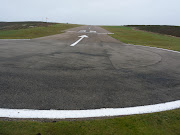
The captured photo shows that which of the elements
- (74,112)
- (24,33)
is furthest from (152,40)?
(74,112)

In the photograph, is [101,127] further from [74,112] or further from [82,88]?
[82,88]

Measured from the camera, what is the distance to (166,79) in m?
5.03

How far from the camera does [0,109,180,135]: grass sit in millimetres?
2304

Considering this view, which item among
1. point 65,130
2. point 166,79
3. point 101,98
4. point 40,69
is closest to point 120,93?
point 101,98

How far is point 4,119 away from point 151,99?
301 centimetres

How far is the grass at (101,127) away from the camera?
7.56ft

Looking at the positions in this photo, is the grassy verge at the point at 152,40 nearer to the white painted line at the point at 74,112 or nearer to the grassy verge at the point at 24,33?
the grassy verge at the point at 24,33

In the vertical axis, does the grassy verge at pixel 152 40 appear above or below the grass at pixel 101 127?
above

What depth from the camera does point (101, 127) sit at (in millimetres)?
2453

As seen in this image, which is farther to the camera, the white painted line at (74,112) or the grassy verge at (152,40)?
the grassy verge at (152,40)

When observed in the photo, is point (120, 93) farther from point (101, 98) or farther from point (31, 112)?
point (31, 112)

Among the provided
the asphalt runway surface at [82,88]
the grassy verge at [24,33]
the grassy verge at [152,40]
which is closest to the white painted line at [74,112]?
the asphalt runway surface at [82,88]

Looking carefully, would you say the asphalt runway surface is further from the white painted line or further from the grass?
the grass

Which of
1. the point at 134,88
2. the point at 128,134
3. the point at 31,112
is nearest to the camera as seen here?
the point at 128,134
